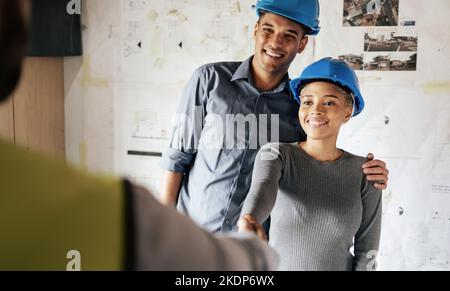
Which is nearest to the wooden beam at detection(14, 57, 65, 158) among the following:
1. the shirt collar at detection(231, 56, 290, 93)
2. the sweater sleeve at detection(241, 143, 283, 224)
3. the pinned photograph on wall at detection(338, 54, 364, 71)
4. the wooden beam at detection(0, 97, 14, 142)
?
the wooden beam at detection(0, 97, 14, 142)

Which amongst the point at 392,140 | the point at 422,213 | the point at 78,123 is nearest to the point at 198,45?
the point at 78,123

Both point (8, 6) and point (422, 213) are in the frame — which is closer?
point (8, 6)

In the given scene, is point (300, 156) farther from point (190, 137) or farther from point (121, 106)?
point (121, 106)

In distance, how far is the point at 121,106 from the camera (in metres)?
1.43

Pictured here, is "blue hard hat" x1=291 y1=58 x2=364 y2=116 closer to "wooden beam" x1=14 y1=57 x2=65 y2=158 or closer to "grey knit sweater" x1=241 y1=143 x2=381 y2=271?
"grey knit sweater" x1=241 y1=143 x2=381 y2=271

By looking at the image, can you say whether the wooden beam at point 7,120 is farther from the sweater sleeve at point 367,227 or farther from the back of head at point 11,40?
the back of head at point 11,40

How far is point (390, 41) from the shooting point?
1.20 meters

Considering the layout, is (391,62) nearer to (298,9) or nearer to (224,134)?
(298,9)

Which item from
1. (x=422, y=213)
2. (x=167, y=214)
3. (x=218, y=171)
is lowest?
(x=422, y=213)

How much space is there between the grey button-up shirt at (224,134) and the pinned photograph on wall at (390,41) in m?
0.26

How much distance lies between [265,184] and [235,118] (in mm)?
311

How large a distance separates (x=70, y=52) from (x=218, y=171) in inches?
24.0

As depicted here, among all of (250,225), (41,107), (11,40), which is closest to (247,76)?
(250,225)

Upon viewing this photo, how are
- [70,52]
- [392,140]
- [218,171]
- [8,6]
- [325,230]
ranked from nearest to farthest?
[8,6] → [325,230] → [218,171] → [392,140] → [70,52]
